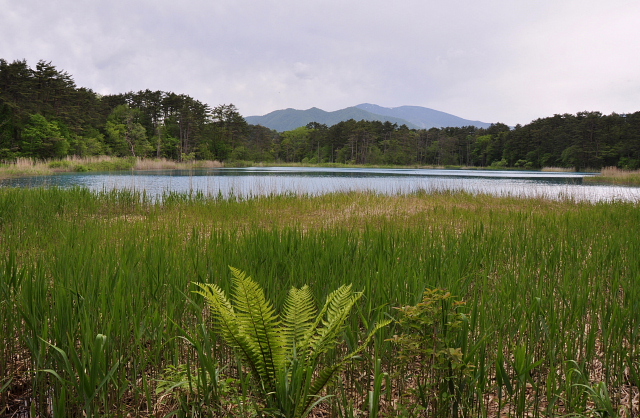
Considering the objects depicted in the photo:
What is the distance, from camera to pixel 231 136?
2485 inches

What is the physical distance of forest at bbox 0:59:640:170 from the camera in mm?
34969

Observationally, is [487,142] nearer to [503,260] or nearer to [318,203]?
[318,203]

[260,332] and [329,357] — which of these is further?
[329,357]

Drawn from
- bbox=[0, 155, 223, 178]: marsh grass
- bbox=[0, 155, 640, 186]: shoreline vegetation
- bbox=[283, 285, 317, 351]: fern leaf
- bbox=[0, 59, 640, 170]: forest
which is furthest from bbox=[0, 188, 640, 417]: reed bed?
bbox=[0, 59, 640, 170]: forest

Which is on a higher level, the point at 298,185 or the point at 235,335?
the point at 298,185

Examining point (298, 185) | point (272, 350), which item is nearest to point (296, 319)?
point (272, 350)

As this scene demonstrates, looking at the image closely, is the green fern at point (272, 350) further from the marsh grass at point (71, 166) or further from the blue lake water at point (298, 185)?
the marsh grass at point (71, 166)

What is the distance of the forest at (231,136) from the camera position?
3497cm

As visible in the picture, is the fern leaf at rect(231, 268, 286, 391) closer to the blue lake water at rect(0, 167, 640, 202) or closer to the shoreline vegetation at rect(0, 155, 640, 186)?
the blue lake water at rect(0, 167, 640, 202)

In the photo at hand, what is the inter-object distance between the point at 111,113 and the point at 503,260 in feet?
193

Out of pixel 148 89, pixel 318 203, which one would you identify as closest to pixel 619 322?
pixel 318 203

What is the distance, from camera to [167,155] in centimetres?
5434

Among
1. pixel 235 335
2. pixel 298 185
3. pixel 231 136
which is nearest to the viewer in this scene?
pixel 235 335

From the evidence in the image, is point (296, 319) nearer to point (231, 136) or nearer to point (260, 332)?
point (260, 332)
